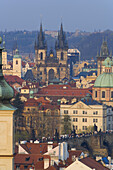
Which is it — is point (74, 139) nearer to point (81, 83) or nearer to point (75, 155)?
point (75, 155)

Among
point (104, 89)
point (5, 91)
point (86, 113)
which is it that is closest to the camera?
point (5, 91)

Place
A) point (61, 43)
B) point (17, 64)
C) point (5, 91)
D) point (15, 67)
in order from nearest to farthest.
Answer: point (5, 91) < point (17, 64) < point (15, 67) < point (61, 43)

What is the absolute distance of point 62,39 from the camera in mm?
176875

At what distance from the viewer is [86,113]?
93.7 metres

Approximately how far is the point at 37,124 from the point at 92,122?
10014mm

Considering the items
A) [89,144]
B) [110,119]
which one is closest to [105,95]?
[110,119]

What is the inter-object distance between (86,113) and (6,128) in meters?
78.2

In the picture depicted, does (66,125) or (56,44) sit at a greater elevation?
(56,44)

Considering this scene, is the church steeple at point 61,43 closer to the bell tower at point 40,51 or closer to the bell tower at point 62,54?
the bell tower at point 62,54

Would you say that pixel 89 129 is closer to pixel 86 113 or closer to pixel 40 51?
pixel 86 113

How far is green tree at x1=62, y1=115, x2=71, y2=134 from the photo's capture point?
8619 centimetres

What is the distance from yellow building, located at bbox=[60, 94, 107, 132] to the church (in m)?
71.8

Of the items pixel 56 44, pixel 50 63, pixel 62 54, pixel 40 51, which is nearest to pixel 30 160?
pixel 50 63

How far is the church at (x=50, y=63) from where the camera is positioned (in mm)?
169125
